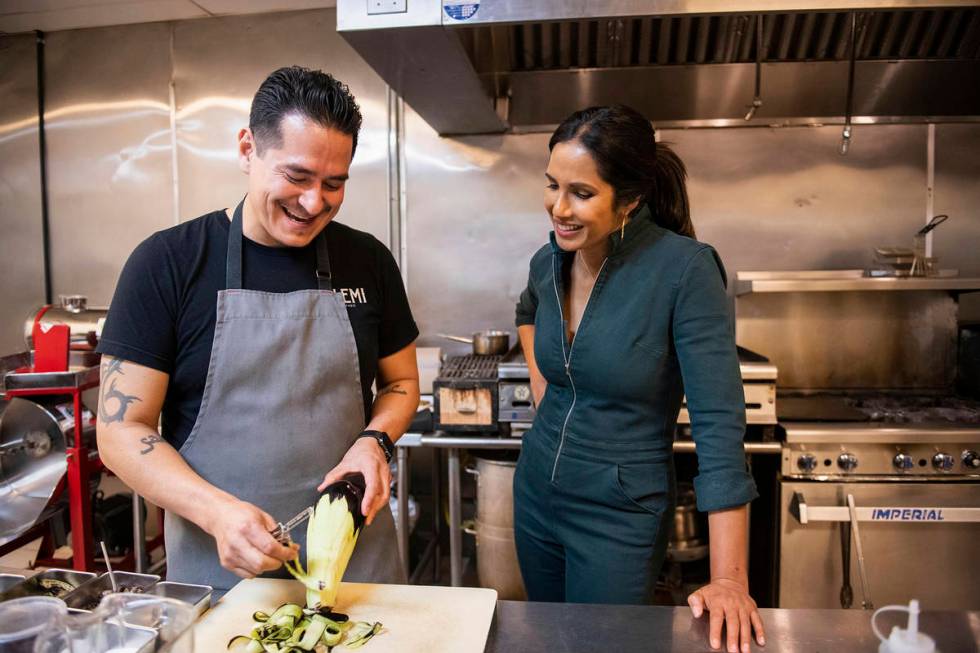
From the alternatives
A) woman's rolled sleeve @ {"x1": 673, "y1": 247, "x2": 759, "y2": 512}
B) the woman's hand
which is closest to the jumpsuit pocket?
woman's rolled sleeve @ {"x1": 673, "y1": 247, "x2": 759, "y2": 512}

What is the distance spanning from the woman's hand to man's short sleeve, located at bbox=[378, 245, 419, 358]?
886 millimetres

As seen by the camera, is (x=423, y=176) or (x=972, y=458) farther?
(x=423, y=176)

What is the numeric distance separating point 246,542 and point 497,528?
1.69 m

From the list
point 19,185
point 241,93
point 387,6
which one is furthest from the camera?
point 19,185

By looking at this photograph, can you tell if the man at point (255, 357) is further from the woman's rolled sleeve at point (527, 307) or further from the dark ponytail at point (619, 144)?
the woman's rolled sleeve at point (527, 307)

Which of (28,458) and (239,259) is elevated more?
(239,259)

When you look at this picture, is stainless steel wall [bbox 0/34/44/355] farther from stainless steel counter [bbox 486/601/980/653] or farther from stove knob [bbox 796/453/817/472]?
stove knob [bbox 796/453/817/472]

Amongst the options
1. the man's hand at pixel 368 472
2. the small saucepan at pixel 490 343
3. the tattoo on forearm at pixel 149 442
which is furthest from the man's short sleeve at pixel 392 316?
the small saucepan at pixel 490 343

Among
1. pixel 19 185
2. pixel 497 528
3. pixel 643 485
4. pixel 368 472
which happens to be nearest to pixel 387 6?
pixel 368 472

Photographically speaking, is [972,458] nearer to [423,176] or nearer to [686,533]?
[686,533]

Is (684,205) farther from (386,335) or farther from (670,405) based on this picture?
(386,335)

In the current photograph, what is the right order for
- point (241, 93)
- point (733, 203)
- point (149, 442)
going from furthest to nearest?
point (241, 93) → point (733, 203) → point (149, 442)

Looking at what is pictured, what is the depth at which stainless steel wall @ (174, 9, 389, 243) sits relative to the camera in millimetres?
3646

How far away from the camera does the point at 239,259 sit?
4.68ft
